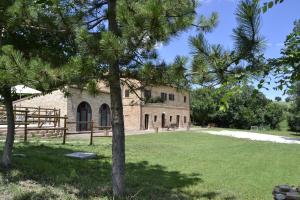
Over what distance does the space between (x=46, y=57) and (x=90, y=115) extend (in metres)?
22.1

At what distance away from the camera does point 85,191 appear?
21.1ft

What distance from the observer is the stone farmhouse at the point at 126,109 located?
689cm

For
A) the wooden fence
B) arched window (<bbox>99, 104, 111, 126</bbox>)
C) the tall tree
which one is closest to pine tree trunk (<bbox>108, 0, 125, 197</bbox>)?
the tall tree

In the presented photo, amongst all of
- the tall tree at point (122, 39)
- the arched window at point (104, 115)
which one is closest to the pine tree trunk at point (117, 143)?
the tall tree at point (122, 39)

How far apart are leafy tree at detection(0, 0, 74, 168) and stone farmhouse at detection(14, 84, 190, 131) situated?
844 mm

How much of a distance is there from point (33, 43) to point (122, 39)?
3249mm

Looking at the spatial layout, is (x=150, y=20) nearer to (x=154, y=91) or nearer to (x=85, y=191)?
(x=154, y=91)

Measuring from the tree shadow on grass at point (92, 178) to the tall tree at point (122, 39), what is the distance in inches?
37.4

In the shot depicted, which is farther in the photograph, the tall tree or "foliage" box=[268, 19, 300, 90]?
the tall tree

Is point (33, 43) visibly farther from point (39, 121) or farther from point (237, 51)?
point (39, 121)

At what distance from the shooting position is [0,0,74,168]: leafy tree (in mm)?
4855

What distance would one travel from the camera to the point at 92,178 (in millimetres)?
8141

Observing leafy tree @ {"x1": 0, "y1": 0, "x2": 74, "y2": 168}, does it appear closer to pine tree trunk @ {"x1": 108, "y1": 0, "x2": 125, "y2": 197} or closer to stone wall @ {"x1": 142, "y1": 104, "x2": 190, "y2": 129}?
pine tree trunk @ {"x1": 108, "y1": 0, "x2": 125, "y2": 197}

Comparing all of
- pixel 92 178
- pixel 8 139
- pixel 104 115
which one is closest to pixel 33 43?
pixel 8 139
